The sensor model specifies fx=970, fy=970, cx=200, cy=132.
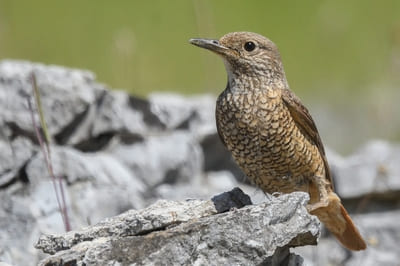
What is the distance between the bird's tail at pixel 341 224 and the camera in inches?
281

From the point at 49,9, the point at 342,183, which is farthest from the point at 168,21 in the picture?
the point at 342,183

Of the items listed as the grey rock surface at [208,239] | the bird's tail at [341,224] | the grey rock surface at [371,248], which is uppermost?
the grey rock surface at [208,239]

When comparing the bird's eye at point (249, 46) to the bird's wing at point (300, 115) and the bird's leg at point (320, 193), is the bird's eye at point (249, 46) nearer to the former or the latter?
the bird's wing at point (300, 115)

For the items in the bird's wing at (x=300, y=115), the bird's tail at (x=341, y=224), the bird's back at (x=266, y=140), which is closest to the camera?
the bird's back at (x=266, y=140)

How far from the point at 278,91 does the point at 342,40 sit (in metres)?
9.17

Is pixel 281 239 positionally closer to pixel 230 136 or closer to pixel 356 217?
pixel 230 136

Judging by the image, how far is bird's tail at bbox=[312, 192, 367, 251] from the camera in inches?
281

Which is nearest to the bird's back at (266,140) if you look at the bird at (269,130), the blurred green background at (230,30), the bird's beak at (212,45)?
the bird at (269,130)

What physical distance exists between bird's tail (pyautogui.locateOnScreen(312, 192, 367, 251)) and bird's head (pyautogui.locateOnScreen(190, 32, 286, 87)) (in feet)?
3.30

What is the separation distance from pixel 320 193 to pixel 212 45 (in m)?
1.32

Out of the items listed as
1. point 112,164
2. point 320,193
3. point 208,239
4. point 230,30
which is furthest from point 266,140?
point 230,30

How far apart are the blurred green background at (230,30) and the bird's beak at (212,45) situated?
12.9 feet

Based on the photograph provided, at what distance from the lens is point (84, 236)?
5.52m

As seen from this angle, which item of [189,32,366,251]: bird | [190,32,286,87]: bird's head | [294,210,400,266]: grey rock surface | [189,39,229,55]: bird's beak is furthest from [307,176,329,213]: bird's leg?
[189,39,229,55]: bird's beak
